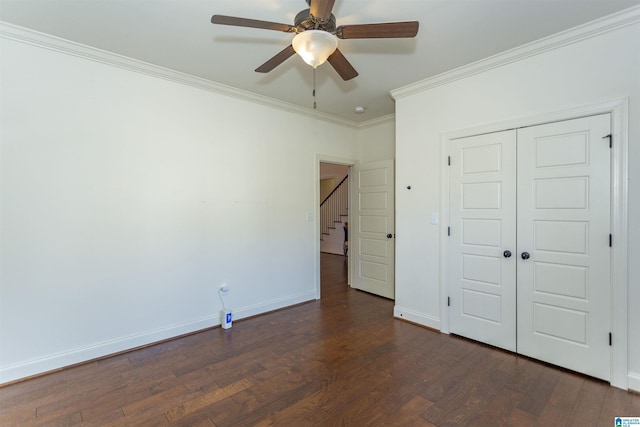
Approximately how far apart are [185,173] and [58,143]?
107 cm

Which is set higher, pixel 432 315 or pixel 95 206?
pixel 95 206

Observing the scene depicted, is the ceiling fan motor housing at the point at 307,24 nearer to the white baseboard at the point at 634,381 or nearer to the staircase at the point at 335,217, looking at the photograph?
the white baseboard at the point at 634,381

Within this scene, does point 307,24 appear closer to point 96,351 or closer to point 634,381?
point 96,351

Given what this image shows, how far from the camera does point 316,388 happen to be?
2.28 m

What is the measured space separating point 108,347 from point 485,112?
4.35 m

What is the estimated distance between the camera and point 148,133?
303 cm

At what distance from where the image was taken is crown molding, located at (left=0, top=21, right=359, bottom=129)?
2387 millimetres

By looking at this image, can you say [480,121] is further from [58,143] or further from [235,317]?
[58,143]

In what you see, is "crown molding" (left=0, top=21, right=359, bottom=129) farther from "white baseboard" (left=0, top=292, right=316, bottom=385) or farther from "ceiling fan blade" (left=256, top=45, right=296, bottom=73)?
"white baseboard" (left=0, top=292, right=316, bottom=385)

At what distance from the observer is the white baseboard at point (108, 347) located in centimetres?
240

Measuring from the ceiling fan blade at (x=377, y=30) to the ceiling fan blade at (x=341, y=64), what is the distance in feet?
0.59

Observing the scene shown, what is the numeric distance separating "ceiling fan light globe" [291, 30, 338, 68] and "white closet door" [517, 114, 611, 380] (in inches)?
80.4

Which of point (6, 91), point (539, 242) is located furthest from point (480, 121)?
point (6, 91)

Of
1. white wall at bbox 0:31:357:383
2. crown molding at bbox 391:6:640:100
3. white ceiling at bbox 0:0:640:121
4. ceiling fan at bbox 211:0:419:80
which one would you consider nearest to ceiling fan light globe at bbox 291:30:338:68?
ceiling fan at bbox 211:0:419:80
